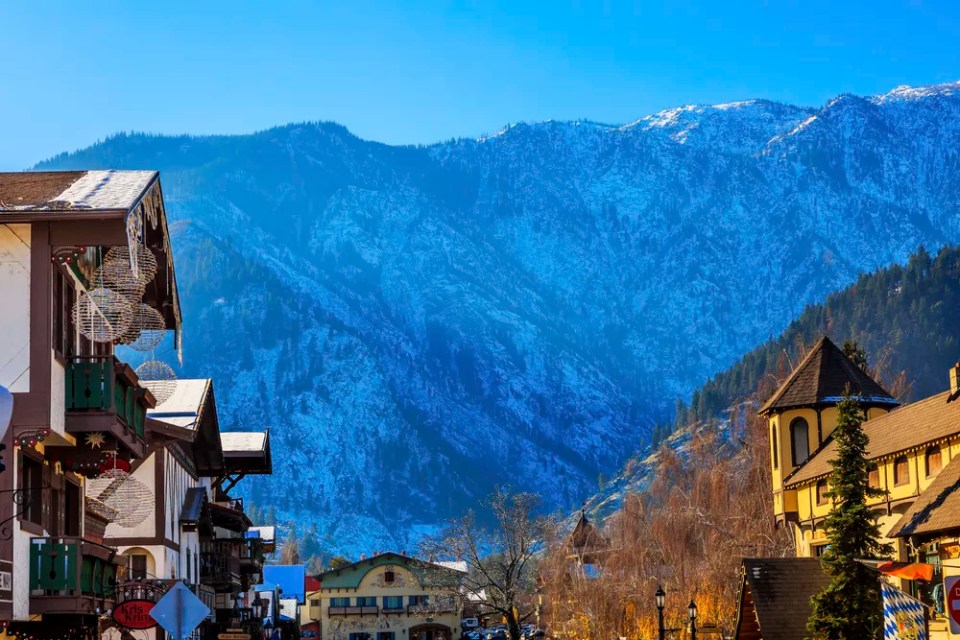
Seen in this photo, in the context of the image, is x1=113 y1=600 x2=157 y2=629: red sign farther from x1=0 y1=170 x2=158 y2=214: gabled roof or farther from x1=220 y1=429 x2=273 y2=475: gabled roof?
x1=220 y1=429 x2=273 y2=475: gabled roof

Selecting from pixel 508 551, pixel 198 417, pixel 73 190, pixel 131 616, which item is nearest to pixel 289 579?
pixel 508 551

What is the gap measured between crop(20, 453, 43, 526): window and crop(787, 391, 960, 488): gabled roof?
93.1 feet

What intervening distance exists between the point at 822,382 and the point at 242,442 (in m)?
28.4

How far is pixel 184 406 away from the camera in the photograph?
54.8 meters

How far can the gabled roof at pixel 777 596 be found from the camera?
4975cm

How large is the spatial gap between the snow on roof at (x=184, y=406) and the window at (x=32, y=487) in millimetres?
22471

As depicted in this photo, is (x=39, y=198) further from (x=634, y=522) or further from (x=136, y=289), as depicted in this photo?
(x=634, y=522)

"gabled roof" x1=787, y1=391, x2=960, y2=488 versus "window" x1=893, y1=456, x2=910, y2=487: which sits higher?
"gabled roof" x1=787, y1=391, x2=960, y2=488

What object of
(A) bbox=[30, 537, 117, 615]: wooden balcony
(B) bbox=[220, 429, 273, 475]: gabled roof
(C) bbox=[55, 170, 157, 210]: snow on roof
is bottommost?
(A) bbox=[30, 537, 117, 615]: wooden balcony

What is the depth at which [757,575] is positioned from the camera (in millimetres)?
51375

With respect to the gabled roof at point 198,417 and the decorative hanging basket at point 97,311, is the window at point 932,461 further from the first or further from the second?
the decorative hanging basket at point 97,311

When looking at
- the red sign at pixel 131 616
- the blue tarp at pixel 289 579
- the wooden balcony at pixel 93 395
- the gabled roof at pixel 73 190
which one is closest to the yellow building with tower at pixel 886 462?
the red sign at pixel 131 616

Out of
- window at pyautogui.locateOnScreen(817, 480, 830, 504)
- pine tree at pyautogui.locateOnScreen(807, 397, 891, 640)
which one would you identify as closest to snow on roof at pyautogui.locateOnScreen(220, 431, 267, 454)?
window at pyautogui.locateOnScreen(817, 480, 830, 504)

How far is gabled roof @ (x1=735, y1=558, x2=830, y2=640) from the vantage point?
163 feet
